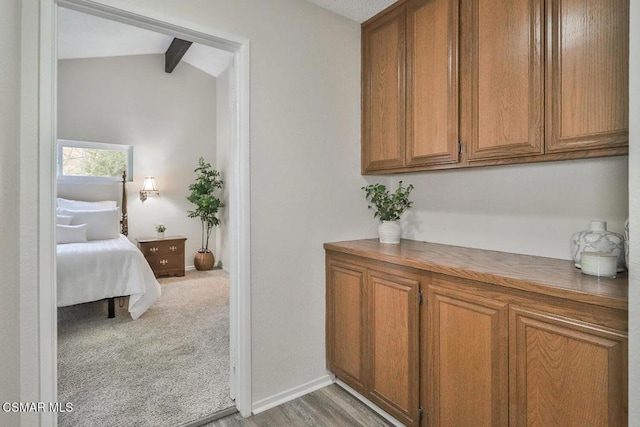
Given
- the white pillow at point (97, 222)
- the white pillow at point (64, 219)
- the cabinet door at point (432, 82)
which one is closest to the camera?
the cabinet door at point (432, 82)

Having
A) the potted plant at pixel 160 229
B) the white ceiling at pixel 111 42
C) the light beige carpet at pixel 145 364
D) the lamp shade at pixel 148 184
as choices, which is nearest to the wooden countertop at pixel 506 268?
the light beige carpet at pixel 145 364

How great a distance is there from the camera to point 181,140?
18.1 feet

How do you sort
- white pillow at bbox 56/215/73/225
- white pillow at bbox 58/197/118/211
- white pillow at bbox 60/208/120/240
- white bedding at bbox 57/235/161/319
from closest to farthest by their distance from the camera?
white bedding at bbox 57/235/161/319 → white pillow at bbox 56/215/73/225 → white pillow at bbox 60/208/120/240 → white pillow at bbox 58/197/118/211

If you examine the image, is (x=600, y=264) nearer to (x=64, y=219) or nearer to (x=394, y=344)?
(x=394, y=344)

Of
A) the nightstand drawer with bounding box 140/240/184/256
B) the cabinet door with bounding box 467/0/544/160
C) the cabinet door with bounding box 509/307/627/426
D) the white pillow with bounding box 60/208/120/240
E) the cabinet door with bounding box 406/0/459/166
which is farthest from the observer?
the nightstand drawer with bounding box 140/240/184/256

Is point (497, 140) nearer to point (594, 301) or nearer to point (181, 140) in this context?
point (594, 301)

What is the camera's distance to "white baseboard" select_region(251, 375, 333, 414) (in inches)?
75.0

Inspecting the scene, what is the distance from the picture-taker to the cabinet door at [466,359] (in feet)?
4.24

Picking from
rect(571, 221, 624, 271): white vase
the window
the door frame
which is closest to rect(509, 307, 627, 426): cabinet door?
rect(571, 221, 624, 271): white vase

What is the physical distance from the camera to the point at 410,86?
198 centimetres

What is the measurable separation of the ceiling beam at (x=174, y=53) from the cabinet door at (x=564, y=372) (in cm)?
479

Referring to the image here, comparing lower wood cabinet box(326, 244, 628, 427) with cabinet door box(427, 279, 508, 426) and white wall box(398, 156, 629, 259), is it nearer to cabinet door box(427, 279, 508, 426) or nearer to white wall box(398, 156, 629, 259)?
cabinet door box(427, 279, 508, 426)

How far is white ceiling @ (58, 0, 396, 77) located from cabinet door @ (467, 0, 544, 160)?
8.08 feet

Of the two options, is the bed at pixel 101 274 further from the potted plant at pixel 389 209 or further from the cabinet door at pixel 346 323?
the potted plant at pixel 389 209
